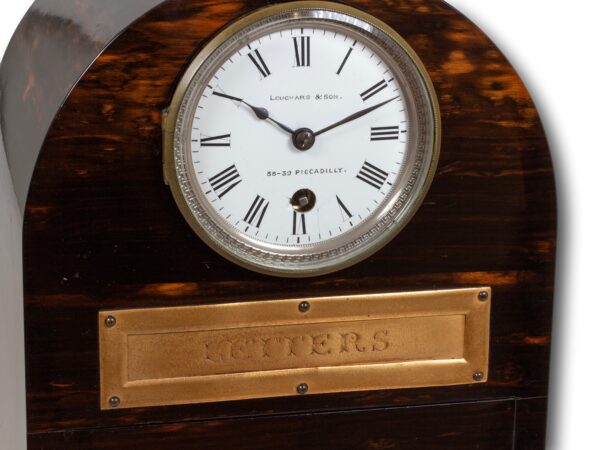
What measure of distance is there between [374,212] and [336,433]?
1.26ft

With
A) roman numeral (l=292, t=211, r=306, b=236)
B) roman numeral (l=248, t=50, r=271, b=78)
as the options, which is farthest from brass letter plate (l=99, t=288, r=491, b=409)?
roman numeral (l=248, t=50, r=271, b=78)

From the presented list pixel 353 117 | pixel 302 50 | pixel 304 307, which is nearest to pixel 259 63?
pixel 302 50

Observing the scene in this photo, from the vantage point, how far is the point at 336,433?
2.13 meters

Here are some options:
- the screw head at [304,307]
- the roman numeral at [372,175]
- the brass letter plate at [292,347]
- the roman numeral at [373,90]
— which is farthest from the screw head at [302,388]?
the roman numeral at [373,90]

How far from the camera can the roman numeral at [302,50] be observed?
1.93m

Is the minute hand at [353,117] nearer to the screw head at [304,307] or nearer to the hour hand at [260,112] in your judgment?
the hour hand at [260,112]

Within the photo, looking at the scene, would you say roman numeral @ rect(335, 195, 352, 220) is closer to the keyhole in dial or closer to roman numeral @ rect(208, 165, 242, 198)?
the keyhole in dial

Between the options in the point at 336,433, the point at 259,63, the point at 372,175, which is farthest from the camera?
the point at 336,433

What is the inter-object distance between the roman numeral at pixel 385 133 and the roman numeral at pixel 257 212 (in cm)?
20

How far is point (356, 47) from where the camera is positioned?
196 centimetres

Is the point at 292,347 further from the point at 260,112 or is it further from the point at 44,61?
the point at 44,61

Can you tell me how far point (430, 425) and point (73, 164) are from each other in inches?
29.7

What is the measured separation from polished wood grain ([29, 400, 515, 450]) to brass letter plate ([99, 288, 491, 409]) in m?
0.05

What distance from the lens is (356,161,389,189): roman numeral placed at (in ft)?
6.60
